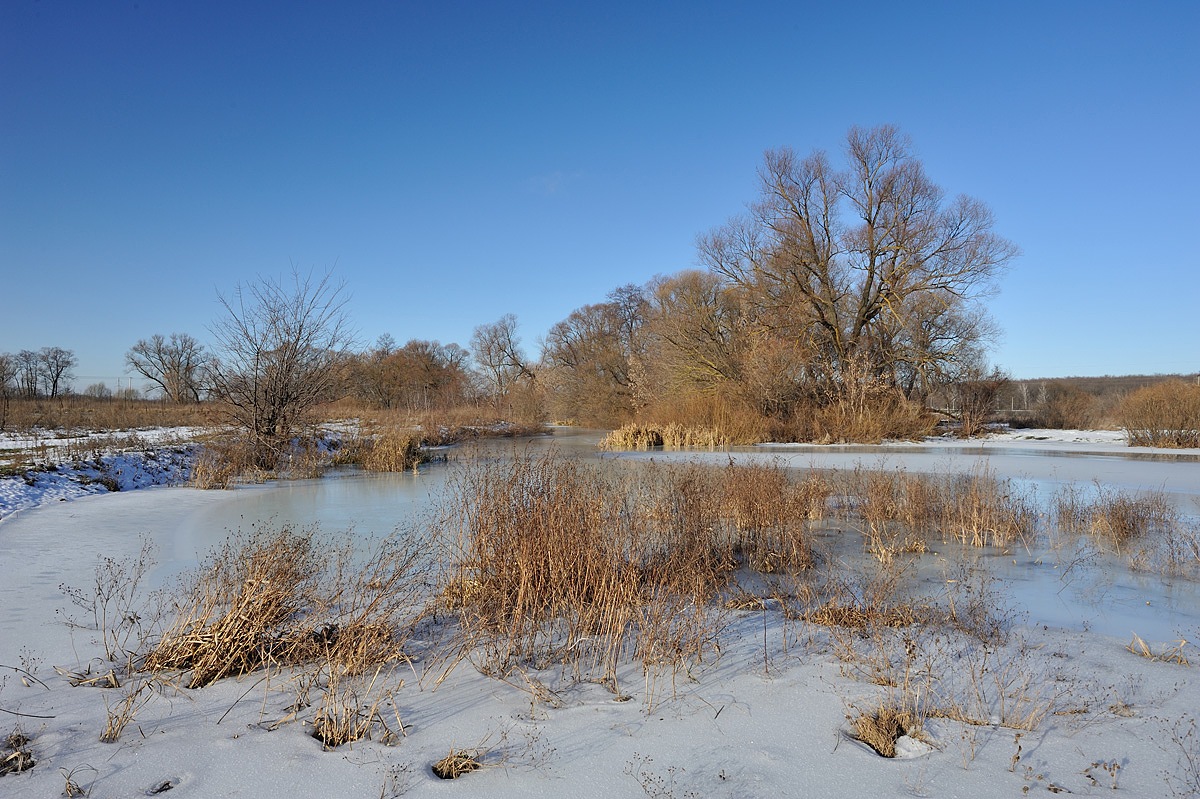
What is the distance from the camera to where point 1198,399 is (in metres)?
17.6

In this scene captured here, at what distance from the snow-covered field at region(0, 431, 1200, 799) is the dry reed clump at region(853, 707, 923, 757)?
67 mm

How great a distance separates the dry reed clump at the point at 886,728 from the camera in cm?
307

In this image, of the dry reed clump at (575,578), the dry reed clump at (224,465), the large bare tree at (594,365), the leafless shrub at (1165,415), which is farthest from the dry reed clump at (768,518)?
the large bare tree at (594,365)

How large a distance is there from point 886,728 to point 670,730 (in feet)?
3.42

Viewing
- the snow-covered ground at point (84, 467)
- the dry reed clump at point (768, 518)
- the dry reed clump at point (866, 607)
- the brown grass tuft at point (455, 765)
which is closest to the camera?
the brown grass tuft at point (455, 765)

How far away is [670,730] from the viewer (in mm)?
3189

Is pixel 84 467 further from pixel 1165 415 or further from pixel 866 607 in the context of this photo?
pixel 1165 415

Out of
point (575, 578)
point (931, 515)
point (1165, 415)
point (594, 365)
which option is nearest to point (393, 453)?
point (931, 515)

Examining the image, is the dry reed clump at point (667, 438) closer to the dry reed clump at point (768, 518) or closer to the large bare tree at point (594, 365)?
the large bare tree at point (594, 365)

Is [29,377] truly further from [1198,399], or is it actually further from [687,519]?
[1198,399]

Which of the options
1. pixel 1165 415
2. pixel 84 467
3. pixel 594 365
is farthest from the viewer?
pixel 594 365

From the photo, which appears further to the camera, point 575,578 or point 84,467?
point 84,467

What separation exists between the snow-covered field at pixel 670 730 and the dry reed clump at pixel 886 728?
0.07 meters

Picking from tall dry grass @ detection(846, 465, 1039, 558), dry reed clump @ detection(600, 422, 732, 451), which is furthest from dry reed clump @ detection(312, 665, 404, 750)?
dry reed clump @ detection(600, 422, 732, 451)
